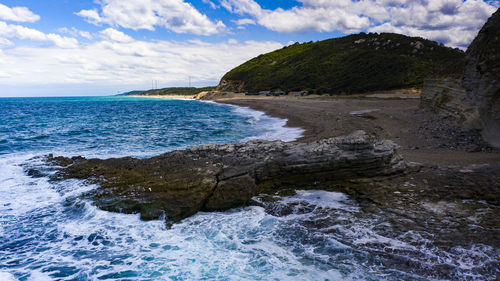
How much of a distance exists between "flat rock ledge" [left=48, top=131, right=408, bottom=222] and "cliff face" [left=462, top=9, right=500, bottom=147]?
563cm

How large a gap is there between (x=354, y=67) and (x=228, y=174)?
64.9 metres

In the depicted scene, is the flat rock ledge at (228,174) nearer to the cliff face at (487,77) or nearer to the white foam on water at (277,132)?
the cliff face at (487,77)

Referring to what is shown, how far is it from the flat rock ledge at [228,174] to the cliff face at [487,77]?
18.5 feet

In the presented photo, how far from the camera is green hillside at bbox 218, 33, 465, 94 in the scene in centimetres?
5366

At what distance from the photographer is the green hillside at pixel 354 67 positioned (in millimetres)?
53656

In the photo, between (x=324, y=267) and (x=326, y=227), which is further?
(x=326, y=227)

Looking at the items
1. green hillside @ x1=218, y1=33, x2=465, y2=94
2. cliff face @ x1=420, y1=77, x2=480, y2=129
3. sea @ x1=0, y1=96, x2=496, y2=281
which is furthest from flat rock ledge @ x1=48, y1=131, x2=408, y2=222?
green hillside @ x1=218, y1=33, x2=465, y2=94

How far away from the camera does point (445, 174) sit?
308 inches

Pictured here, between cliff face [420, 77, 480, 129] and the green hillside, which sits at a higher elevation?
the green hillside

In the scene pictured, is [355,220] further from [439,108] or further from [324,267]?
[439,108]

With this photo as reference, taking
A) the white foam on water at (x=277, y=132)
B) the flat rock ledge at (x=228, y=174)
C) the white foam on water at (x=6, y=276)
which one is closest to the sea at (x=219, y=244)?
the white foam on water at (x=6, y=276)

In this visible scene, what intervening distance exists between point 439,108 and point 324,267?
16318 mm

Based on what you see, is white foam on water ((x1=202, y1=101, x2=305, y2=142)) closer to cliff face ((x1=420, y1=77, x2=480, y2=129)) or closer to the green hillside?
cliff face ((x1=420, y1=77, x2=480, y2=129))

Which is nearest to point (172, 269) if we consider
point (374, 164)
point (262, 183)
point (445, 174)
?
point (262, 183)
